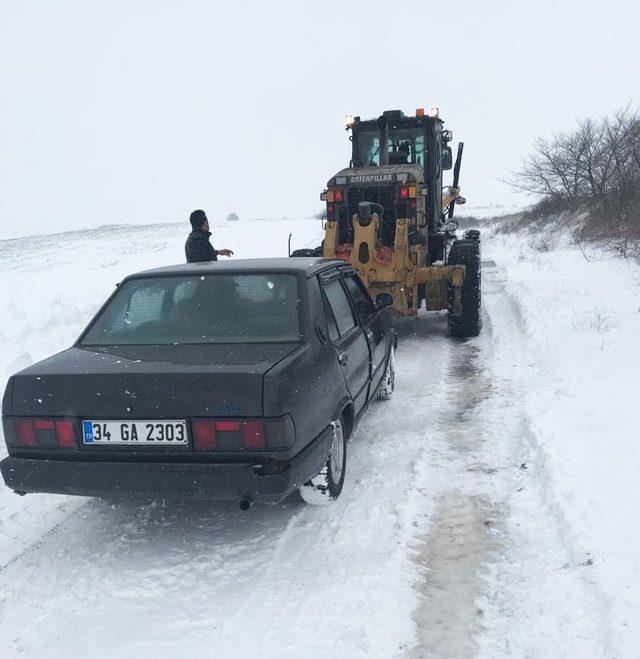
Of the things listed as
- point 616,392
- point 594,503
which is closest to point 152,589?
point 594,503

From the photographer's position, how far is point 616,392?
5.36 meters

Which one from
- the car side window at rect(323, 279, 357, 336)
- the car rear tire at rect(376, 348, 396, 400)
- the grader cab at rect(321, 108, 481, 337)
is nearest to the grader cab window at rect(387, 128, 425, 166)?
the grader cab at rect(321, 108, 481, 337)

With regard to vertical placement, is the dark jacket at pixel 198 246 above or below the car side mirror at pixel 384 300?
above

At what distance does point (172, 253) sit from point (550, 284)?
44.0 feet

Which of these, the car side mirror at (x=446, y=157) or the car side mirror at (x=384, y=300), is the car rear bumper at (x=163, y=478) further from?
the car side mirror at (x=446, y=157)

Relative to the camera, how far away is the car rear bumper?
3096 millimetres

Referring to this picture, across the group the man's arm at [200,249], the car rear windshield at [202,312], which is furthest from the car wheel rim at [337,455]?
the man's arm at [200,249]

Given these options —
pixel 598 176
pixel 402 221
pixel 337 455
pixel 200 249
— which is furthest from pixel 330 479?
pixel 598 176

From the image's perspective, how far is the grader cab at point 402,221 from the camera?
798 cm

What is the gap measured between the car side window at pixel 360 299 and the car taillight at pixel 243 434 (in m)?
2.08

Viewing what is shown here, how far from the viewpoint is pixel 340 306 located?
183 inches

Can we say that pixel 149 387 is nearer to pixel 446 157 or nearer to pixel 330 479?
pixel 330 479

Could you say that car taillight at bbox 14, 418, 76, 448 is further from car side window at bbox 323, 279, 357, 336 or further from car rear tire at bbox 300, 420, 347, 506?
car side window at bbox 323, 279, 357, 336

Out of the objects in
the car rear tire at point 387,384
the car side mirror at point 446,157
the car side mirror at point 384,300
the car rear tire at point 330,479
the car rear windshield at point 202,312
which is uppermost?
the car side mirror at point 446,157
